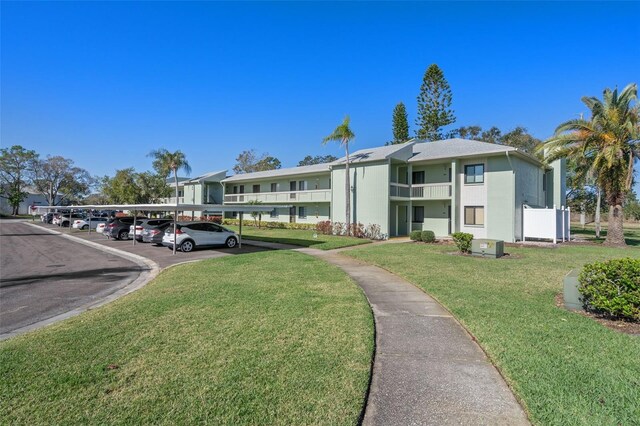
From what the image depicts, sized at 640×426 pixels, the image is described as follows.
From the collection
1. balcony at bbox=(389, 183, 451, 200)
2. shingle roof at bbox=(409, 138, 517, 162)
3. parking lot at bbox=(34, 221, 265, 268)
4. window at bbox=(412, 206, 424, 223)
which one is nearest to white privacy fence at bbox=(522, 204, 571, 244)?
shingle roof at bbox=(409, 138, 517, 162)

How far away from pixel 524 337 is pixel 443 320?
1.37 metres

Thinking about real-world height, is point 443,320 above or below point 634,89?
below

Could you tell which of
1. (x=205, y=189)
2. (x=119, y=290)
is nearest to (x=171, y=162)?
(x=205, y=189)

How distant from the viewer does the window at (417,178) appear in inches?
1013

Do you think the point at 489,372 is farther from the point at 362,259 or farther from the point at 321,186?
the point at 321,186

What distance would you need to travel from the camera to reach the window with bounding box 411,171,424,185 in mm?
25719

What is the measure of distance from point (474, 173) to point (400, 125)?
1053 inches

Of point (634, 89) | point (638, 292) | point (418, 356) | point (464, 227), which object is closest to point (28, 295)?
point (418, 356)

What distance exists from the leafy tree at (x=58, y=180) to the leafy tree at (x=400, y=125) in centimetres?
6912

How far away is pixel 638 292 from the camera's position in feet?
19.2

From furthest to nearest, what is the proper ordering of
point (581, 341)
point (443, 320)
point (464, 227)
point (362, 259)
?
point (464, 227)
point (362, 259)
point (443, 320)
point (581, 341)

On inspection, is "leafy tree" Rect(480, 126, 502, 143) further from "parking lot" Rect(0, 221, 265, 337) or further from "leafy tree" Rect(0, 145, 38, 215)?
"leafy tree" Rect(0, 145, 38, 215)

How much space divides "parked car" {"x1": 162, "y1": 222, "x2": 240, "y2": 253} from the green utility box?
507 inches

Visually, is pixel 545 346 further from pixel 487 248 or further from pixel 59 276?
pixel 59 276
